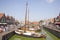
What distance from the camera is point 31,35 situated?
1138 centimetres

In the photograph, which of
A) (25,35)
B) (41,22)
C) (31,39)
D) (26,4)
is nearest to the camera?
(31,39)

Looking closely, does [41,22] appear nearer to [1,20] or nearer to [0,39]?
[1,20]

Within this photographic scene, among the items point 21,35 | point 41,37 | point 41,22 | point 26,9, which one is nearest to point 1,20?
point 26,9

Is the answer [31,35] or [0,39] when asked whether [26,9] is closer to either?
[31,35]

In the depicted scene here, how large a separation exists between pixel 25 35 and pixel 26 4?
10.6ft

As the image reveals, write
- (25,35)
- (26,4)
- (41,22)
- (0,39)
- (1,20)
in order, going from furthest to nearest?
(41,22) < (1,20) < (26,4) < (25,35) < (0,39)

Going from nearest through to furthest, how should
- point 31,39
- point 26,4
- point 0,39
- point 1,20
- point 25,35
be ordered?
1. point 0,39
2. point 31,39
3. point 25,35
4. point 26,4
5. point 1,20

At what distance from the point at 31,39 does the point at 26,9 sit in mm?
3938

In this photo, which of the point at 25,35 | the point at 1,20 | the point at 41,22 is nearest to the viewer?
the point at 25,35

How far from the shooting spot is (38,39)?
1083 centimetres

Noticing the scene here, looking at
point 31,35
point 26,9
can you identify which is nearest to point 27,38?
point 31,35

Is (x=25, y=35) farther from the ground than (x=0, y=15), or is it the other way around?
(x=0, y=15)

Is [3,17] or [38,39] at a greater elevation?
[3,17]

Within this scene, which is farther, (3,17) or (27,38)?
(3,17)
